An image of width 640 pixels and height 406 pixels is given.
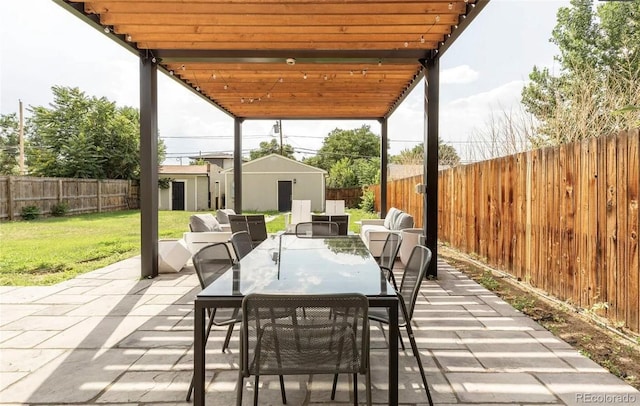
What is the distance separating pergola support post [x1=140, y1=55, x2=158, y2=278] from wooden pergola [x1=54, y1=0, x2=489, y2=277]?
0.01 meters

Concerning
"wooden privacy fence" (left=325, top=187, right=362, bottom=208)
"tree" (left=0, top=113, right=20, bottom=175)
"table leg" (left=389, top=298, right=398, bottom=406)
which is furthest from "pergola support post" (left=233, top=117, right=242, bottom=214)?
"tree" (left=0, top=113, right=20, bottom=175)

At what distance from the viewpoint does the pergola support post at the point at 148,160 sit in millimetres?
5387

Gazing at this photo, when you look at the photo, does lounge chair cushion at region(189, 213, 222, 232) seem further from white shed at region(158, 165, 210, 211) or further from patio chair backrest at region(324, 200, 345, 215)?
white shed at region(158, 165, 210, 211)

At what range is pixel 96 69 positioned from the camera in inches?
1041

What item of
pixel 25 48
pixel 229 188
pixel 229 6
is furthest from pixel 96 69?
pixel 229 6

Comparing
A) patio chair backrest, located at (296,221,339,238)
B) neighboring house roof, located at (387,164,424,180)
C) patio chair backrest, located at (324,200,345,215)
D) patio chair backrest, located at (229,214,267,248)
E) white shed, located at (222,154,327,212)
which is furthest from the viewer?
white shed, located at (222,154,327,212)

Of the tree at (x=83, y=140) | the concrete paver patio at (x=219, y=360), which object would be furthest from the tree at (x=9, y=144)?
the concrete paver patio at (x=219, y=360)

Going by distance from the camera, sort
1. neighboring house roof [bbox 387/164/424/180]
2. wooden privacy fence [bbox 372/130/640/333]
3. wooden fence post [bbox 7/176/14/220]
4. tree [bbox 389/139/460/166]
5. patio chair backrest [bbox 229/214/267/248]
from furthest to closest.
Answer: wooden fence post [bbox 7/176/14/220] < neighboring house roof [bbox 387/164/424/180] < tree [bbox 389/139/460/166] < patio chair backrest [bbox 229/214/267/248] < wooden privacy fence [bbox 372/130/640/333]

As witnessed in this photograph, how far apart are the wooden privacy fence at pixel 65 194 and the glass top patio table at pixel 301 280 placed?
46.4 ft

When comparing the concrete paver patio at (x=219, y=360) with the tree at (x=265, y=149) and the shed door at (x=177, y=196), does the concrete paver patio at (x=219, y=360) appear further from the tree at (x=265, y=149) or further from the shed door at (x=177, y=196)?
the tree at (x=265, y=149)

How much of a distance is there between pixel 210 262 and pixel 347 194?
63.7 feet

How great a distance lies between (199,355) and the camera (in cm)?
191

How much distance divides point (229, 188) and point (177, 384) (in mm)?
20862

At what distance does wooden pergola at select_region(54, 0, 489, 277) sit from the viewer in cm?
412
